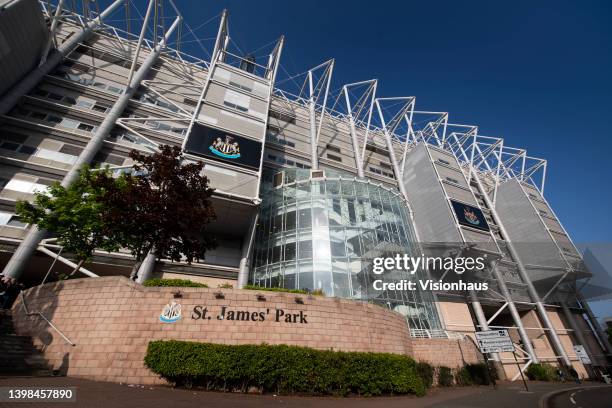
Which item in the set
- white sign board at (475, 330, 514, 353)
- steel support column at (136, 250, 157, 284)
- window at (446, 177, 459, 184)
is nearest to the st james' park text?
steel support column at (136, 250, 157, 284)

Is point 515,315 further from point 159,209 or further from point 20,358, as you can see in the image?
point 20,358

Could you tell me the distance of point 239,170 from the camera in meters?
25.8

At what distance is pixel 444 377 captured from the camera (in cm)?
1908

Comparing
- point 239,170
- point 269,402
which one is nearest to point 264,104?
point 239,170

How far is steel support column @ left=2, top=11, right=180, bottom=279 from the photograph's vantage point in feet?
62.2

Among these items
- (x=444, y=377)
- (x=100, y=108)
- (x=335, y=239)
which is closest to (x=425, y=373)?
(x=444, y=377)

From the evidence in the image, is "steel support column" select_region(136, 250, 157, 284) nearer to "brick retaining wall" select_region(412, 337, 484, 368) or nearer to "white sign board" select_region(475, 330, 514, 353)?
"brick retaining wall" select_region(412, 337, 484, 368)

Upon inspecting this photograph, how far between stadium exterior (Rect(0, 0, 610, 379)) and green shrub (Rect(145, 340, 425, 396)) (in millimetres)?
7009

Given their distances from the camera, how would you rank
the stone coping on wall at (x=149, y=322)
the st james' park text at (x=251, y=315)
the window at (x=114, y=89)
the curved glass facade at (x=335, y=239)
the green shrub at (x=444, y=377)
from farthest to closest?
1. the window at (x=114, y=89)
2. the curved glass facade at (x=335, y=239)
3. the green shrub at (x=444, y=377)
4. the st james' park text at (x=251, y=315)
5. the stone coping on wall at (x=149, y=322)

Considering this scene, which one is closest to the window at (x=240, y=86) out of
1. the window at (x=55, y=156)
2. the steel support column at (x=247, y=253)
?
the window at (x=55, y=156)

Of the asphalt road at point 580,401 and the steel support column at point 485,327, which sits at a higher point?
the steel support column at point 485,327

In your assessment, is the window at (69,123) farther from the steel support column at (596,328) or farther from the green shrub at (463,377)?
the steel support column at (596,328)

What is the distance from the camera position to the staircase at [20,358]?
10.3 m

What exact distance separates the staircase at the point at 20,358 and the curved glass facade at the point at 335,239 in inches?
550
